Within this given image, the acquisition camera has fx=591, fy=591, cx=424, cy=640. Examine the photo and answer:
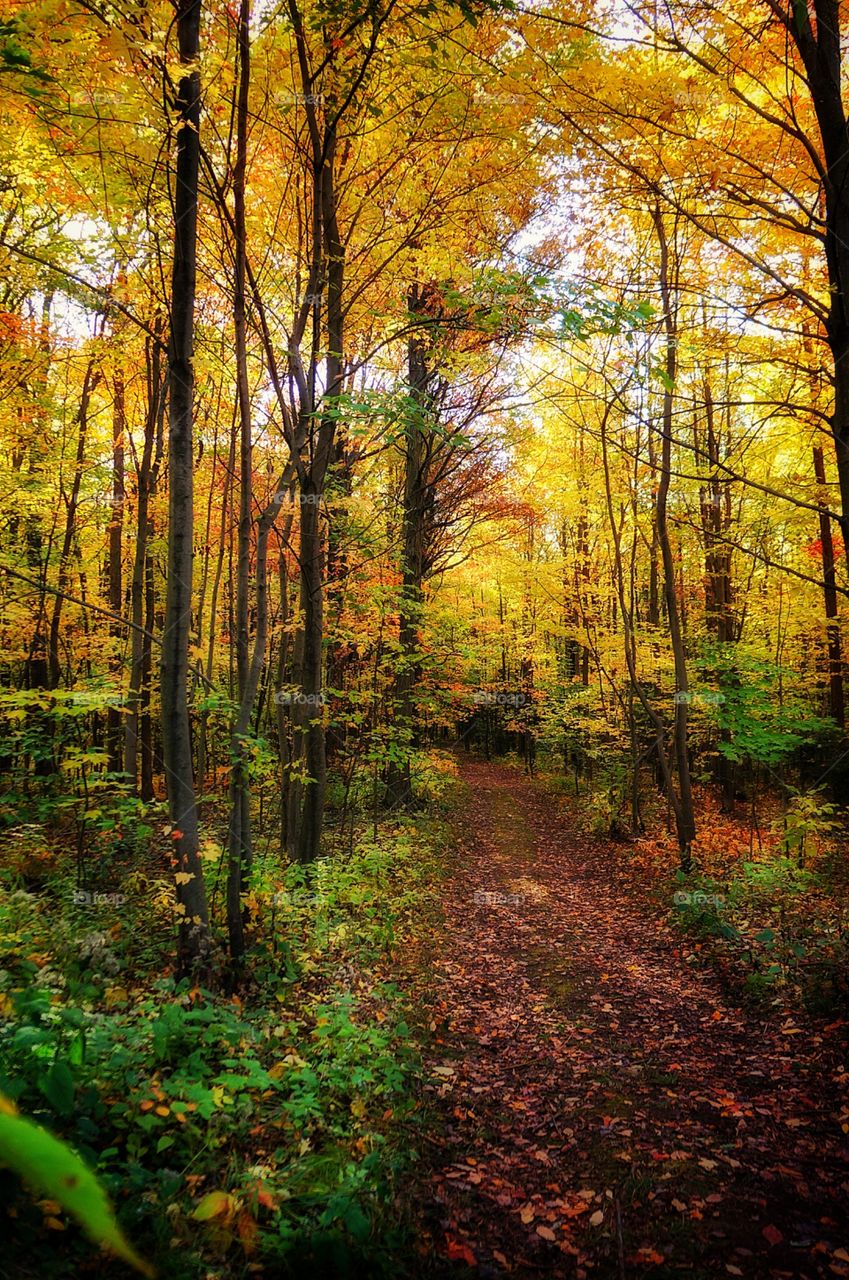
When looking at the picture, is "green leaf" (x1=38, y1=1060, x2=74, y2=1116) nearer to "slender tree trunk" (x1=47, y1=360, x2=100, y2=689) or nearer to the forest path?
the forest path

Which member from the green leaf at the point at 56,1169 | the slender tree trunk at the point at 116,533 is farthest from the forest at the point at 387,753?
the slender tree trunk at the point at 116,533

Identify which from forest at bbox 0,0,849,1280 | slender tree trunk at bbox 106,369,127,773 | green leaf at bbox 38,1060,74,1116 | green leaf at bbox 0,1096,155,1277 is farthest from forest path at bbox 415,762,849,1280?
slender tree trunk at bbox 106,369,127,773

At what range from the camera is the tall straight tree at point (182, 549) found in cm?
499

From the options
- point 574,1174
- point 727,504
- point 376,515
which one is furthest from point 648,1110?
point 727,504

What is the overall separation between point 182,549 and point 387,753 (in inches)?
231

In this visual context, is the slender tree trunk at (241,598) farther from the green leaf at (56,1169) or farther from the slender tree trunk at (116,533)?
the slender tree trunk at (116,533)

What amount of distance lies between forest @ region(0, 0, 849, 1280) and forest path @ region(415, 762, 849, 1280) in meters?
0.03

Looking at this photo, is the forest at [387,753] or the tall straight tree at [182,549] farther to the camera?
the tall straight tree at [182,549]

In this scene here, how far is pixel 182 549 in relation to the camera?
5.15 m

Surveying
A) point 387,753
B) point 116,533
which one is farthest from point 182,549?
point 116,533

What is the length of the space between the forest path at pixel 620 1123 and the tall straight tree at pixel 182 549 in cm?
252

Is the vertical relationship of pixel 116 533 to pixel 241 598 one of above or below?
above

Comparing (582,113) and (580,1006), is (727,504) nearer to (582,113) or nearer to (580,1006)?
(582,113)

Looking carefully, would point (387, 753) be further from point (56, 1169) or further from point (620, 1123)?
point (56, 1169)
